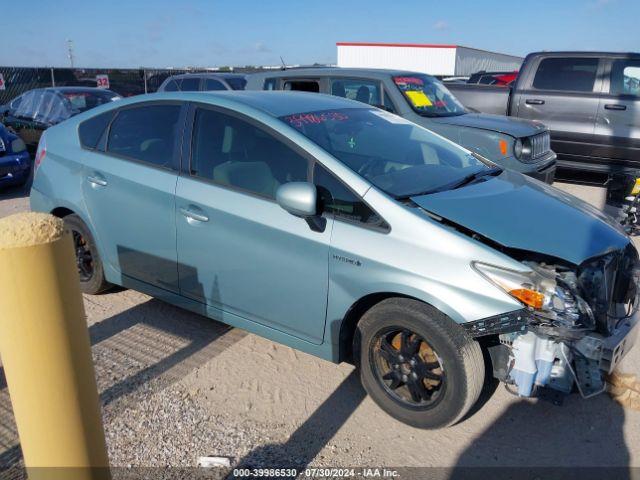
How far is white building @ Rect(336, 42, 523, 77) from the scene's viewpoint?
3444 centimetres

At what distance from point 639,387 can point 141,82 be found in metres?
23.7

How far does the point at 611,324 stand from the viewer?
2.83 metres

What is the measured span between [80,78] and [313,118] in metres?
23.1

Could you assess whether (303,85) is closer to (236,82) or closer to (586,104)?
(586,104)

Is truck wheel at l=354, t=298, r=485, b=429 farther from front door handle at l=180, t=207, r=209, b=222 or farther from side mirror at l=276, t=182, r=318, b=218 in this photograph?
front door handle at l=180, t=207, r=209, b=222

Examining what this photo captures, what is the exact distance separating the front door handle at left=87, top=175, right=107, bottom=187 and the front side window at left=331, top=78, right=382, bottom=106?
4.00m

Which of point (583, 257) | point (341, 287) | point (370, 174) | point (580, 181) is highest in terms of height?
point (370, 174)

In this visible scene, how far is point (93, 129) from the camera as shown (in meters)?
4.24

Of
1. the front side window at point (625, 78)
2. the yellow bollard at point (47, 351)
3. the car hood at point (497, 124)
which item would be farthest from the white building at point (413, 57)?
the yellow bollard at point (47, 351)

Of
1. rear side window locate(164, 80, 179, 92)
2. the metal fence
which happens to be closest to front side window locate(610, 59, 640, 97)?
rear side window locate(164, 80, 179, 92)

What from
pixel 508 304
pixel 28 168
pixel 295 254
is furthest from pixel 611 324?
pixel 28 168

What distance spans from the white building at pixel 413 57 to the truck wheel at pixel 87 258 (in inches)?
1163

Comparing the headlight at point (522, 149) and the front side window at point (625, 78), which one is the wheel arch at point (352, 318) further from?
the front side window at point (625, 78)

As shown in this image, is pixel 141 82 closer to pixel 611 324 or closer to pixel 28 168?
pixel 28 168
